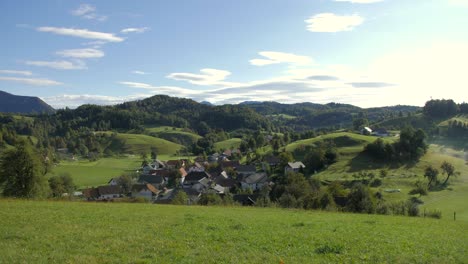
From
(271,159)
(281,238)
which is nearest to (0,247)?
(281,238)

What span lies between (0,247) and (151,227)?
6.38m

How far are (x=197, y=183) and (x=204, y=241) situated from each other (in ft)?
271

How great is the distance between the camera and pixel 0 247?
11.5 m

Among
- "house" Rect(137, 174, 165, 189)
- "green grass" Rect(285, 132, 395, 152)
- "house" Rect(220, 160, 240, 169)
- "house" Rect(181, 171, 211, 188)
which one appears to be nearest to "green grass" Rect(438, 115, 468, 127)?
"green grass" Rect(285, 132, 395, 152)

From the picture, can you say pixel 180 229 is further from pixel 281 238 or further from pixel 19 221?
pixel 19 221

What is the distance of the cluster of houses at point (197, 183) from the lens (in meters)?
79.2

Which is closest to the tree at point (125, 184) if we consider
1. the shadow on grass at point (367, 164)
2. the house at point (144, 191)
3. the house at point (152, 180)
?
the house at point (144, 191)

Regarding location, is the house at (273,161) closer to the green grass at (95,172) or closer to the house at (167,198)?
the house at (167,198)

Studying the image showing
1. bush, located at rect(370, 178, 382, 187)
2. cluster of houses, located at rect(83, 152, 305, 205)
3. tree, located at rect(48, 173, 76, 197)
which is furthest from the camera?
cluster of houses, located at rect(83, 152, 305, 205)

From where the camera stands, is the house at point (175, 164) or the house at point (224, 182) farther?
the house at point (175, 164)

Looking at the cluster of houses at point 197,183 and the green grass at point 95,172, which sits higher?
the cluster of houses at point 197,183

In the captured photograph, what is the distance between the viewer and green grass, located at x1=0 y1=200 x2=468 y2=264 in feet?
36.8

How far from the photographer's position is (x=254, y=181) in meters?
93.4

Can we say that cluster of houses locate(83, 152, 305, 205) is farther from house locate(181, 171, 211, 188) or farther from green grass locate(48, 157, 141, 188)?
green grass locate(48, 157, 141, 188)
